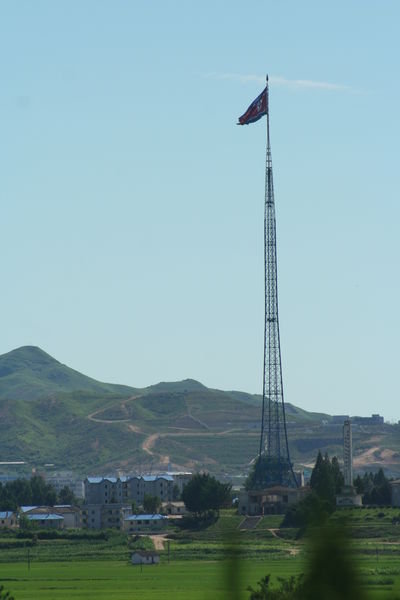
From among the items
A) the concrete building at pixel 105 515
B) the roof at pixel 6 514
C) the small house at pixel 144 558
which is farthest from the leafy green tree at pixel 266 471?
the small house at pixel 144 558

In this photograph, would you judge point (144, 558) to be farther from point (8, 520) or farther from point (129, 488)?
point (129, 488)

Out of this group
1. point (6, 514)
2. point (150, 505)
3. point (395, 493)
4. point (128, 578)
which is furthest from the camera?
point (150, 505)

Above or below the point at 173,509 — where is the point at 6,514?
below

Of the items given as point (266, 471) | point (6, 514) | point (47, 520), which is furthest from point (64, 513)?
point (266, 471)

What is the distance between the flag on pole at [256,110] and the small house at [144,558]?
4250 centimetres

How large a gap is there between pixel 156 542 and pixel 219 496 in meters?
12.0

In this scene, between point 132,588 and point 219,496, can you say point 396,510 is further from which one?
point 132,588

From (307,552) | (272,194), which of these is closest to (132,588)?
(272,194)

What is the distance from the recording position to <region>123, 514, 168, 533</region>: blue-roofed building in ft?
431

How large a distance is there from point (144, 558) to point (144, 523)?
28.3 meters

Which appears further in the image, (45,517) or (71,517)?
(71,517)

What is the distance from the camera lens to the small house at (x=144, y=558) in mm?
104688

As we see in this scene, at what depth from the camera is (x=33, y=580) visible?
9144 centimetres

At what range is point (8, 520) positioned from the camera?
450 feet
